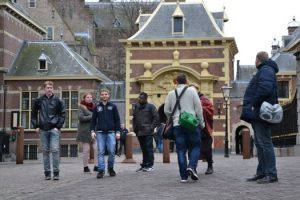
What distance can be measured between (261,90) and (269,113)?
381 mm

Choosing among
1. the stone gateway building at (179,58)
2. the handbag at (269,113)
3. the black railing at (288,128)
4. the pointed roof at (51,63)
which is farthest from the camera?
the stone gateway building at (179,58)

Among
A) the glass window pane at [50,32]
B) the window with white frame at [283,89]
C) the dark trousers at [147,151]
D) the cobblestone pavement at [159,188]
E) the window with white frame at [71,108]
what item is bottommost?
the cobblestone pavement at [159,188]

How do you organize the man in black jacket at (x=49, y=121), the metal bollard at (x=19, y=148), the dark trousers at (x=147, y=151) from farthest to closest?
the metal bollard at (x=19, y=148)
the dark trousers at (x=147, y=151)
the man in black jacket at (x=49, y=121)

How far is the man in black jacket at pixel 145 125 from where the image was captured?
14.4 meters

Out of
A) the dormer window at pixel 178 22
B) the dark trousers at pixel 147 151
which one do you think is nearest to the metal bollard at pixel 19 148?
the dark trousers at pixel 147 151

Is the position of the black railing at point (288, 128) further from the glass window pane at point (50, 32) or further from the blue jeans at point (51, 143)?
the glass window pane at point (50, 32)

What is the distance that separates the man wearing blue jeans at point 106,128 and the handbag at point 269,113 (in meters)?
3.96

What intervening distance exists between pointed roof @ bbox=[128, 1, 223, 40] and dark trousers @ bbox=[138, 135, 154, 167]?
26.1m

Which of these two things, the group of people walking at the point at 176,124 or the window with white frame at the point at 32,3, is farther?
the window with white frame at the point at 32,3

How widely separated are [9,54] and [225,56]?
518 inches

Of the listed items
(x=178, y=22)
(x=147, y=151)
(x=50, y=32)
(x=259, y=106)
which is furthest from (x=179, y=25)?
(x=259, y=106)

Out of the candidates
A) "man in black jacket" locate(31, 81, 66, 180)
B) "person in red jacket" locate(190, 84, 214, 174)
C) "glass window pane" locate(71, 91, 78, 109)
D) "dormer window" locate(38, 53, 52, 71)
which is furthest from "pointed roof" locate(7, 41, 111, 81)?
"person in red jacket" locate(190, 84, 214, 174)

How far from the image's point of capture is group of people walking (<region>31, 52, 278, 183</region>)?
33.0 feet

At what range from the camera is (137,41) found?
40156mm
